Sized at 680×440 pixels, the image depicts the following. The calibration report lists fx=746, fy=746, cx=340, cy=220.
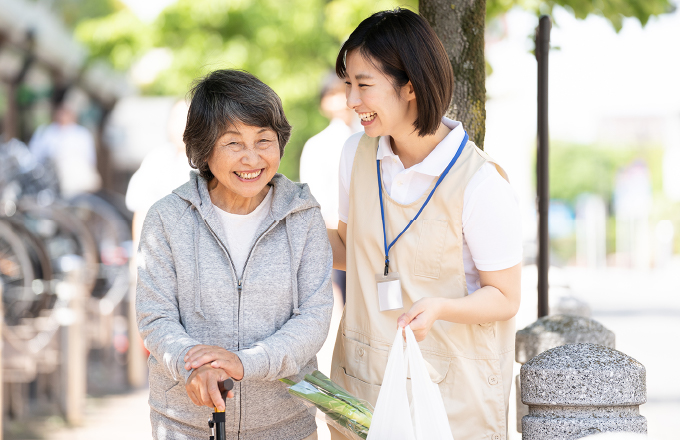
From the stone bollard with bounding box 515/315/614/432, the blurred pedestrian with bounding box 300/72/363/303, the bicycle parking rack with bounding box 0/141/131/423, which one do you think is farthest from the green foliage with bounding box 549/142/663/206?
the stone bollard with bounding box 515/315/614/432

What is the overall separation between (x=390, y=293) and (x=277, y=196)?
1.49 ft

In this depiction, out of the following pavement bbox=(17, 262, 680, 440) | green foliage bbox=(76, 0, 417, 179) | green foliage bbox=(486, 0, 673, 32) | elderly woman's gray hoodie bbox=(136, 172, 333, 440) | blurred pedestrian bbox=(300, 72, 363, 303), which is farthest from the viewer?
green foliage bbox=(76, 0, 417, 179)

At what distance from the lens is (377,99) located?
2203 millimetres

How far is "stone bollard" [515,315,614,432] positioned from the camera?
129 inches

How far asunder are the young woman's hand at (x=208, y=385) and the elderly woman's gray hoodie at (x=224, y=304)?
0.51ft

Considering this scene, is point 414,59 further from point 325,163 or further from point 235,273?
point 325,163

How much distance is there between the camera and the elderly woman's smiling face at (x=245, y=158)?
217 cm

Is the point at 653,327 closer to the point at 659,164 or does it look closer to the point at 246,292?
the point at 246,292

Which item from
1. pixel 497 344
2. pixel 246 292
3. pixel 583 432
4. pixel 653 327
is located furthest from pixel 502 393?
pixel 653 327

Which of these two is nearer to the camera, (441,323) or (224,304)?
(224,304)

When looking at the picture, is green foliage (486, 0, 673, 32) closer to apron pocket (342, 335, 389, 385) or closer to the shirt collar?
the shirt collar

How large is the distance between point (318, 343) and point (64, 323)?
420 cm

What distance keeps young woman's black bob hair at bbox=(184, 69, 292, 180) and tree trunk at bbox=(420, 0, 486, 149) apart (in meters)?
1.11

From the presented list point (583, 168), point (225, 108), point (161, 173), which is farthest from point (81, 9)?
point (583, 168)
